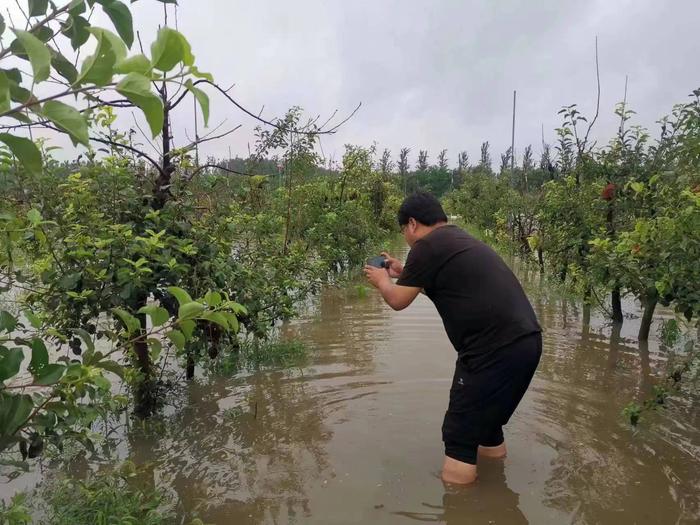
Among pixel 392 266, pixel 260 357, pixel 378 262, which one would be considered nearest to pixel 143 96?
pixel 378 262

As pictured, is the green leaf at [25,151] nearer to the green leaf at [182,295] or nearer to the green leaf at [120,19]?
the green leaf at [120,19]

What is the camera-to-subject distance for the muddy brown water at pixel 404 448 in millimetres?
2996

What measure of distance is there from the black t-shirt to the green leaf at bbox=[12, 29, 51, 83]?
251 cm

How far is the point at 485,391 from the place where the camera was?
3.04m

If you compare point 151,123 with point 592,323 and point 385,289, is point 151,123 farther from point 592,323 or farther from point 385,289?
point 592,323

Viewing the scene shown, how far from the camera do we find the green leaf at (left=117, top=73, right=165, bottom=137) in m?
0.75

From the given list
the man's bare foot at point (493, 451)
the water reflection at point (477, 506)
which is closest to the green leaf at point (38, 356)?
the water reflection at point (477, 506)

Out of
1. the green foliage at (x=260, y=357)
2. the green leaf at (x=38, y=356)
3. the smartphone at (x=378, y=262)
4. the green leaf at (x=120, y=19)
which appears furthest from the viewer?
the green foliage at (x=260, y=357)

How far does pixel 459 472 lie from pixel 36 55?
3.07 meters

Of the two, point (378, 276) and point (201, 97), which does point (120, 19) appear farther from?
point (378, 276)

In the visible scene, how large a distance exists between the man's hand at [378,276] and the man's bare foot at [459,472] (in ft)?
3.70

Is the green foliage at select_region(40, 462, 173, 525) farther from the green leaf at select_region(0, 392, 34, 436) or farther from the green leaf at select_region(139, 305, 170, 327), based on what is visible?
the green leaf at select_region(139, 305, 170, 327)

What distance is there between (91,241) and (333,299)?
585cm

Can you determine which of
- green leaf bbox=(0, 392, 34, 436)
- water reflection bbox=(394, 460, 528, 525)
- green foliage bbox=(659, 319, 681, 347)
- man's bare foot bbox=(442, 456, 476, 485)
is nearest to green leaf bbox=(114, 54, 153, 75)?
green leaf bbox=(0, 392, 34, 436)
